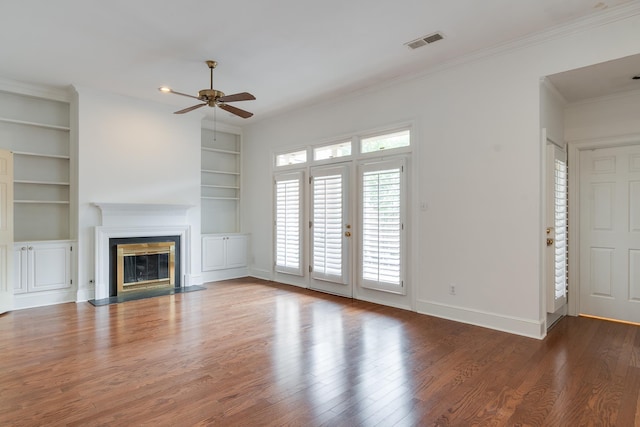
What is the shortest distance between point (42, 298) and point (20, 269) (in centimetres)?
50

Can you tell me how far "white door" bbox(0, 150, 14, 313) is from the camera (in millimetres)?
4586

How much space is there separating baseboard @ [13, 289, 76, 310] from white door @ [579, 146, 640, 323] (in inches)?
276

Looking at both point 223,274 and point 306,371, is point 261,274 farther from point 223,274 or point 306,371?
point 306,371

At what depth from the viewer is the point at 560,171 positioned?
4227 millimetres

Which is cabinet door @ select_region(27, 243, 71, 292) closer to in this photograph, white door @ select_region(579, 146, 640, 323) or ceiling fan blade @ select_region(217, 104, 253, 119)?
ceiling fan blade @ select_region(217, 104, 253, 119)

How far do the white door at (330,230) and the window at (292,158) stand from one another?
0.39 m

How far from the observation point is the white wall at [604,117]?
4.09m

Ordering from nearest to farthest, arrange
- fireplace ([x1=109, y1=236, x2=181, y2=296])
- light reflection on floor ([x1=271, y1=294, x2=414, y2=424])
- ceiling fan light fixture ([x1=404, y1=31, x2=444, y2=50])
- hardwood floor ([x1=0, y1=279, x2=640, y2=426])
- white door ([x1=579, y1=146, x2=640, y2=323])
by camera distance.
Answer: hardwood floor ([x1=0, y1=279, x2=640, y2=426]) < light reflection on floor ([x1=271, y1=294, x2=414, y2=424]) < ceiling fan light fixture ([x1=404, y1=31, x2=444, y2=50]) < white door ([x1=579, y1=146, x2=640, y2=323]) < fireplace ([x1=109, y1=236, x2=181, y2=296])

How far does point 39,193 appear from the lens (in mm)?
5414

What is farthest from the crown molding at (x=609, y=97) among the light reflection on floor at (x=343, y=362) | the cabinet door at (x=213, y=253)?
the cabinet door at (x=213, y=253)

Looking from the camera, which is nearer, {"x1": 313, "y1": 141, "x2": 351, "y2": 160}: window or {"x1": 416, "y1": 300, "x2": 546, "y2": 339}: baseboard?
{"x1": 416, "y1": 300, "x2": 546, "y2": 339}: baseboard

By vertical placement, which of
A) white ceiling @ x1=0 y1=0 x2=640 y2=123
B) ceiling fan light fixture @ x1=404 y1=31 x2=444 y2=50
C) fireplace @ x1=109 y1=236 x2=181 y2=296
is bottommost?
fireplace @ x1=109 y1=236 x2=181 y2=296

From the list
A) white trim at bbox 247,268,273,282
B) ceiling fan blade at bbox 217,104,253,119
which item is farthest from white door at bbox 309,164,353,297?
ceiling fan blade at bbox 217,104,253,119

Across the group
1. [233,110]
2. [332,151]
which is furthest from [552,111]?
[233,110]
